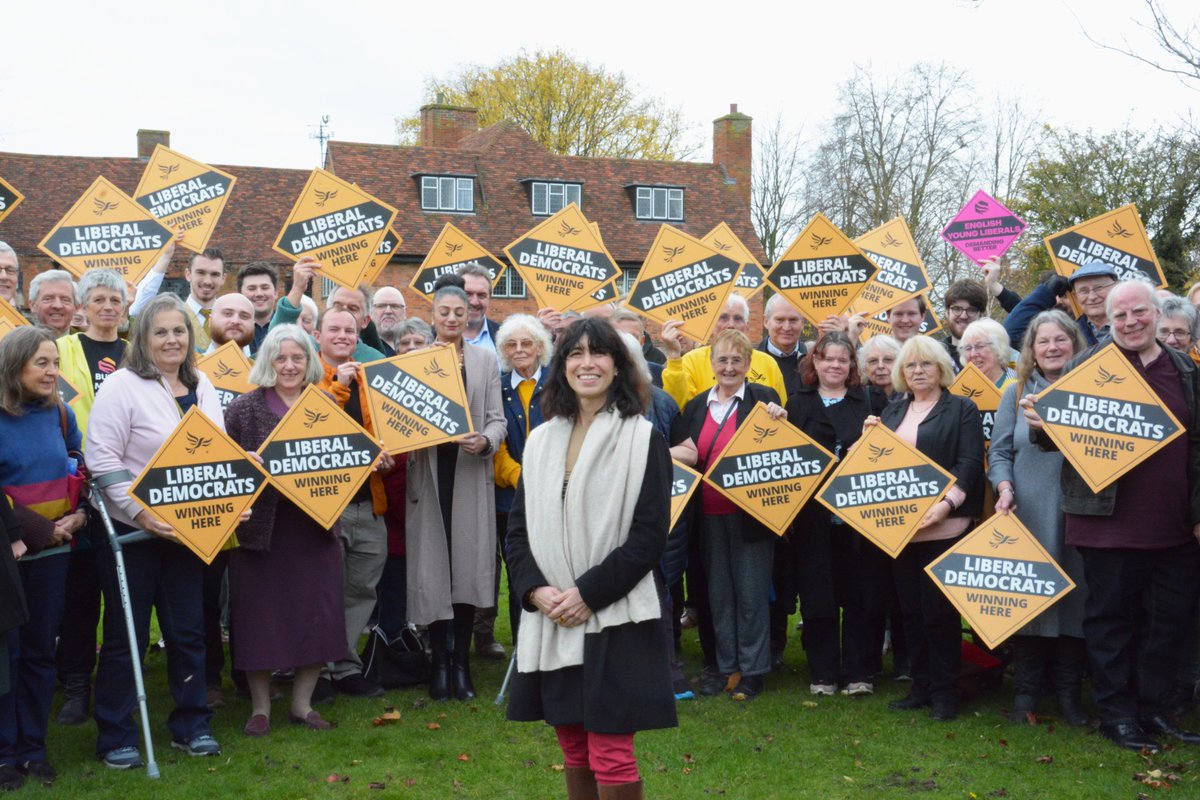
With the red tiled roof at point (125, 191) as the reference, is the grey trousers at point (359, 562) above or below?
below

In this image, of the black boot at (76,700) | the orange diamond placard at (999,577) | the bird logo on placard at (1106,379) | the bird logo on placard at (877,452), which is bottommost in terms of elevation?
the black boot at (76,700)

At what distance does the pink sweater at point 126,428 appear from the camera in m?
6.38

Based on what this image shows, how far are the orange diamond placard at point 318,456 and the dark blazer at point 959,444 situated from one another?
3.41m

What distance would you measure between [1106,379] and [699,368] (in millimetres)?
2944

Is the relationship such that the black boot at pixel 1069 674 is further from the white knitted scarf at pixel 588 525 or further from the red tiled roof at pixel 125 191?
the red tiled roof at pixel 125 191

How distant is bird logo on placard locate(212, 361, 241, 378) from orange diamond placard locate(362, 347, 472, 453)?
102 centimetres

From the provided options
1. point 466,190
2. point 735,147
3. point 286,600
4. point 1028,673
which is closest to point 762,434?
point 1028,673

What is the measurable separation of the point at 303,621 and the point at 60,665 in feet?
5.68

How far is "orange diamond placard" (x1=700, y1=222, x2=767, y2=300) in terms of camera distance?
32.1ft

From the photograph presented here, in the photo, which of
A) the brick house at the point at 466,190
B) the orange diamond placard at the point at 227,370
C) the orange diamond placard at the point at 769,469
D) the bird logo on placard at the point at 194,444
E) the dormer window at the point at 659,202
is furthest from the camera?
the dormer window at the point at 659,202

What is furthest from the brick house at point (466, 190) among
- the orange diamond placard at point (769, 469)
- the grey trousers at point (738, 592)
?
the orange diamond placard at point (769, 469)

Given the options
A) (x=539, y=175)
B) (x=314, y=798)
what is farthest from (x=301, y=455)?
(x=539, y=175)

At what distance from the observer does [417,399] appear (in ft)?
24.4

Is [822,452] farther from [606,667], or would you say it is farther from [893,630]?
[606,667]
